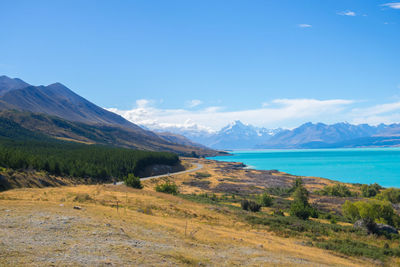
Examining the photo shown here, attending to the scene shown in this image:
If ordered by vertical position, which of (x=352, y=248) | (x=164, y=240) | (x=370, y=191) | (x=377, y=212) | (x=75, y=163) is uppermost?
(x=75, y=163)

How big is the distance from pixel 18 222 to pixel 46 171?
4375cm

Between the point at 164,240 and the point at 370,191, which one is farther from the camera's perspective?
the point at 370,191

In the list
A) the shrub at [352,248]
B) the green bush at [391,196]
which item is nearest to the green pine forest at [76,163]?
the shrub at [352,248]

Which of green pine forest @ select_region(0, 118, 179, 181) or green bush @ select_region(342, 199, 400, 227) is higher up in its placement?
green pine forest @ select_region(0, 118, 179, 181)

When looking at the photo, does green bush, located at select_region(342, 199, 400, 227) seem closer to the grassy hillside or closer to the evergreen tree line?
the grassy hillside

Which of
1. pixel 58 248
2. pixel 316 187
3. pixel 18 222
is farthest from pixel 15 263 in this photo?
pixel 316 187

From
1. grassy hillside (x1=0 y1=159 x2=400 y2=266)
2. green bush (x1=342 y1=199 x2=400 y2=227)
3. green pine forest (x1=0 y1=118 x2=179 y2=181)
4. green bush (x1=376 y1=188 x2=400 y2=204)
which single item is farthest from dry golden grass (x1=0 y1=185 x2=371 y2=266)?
green bush (x1=376 y1=188 x2=400 y2=204)

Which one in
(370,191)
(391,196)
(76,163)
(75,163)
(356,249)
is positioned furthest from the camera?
(370,191)

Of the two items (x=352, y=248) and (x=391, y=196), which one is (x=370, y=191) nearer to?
(x=391, y=196)

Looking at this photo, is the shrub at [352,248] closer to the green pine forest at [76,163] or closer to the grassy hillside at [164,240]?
the grassy hillside at [164,240]

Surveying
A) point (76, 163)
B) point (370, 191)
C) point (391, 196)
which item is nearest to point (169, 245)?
point (76, 163)

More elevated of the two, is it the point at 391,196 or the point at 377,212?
the point at 377,212

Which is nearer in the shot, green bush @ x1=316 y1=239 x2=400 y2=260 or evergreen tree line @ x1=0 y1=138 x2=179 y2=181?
green bush @ x1=316 y1=239 x2=400 y2=260

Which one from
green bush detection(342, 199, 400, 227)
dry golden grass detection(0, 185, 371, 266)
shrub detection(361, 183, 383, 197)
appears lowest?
shrub detection(361, 183, 383, 197)
